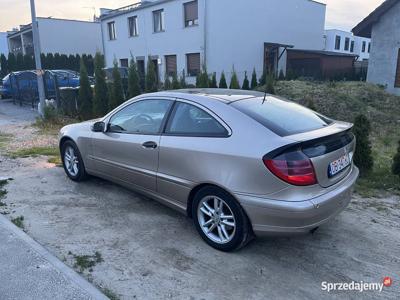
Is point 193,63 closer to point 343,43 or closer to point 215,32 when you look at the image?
point 215,32

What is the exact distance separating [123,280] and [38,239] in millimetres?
1283

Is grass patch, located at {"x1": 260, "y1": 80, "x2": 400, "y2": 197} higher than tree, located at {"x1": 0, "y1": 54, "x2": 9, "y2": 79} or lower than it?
lower

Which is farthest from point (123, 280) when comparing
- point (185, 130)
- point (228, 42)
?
point (228, 42)

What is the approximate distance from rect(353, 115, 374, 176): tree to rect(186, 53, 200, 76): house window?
17.2m

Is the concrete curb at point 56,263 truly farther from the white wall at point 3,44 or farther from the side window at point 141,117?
the white wall at point 3,44

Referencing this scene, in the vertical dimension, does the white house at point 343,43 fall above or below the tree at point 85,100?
above

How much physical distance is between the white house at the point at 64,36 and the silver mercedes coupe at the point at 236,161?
3349cm

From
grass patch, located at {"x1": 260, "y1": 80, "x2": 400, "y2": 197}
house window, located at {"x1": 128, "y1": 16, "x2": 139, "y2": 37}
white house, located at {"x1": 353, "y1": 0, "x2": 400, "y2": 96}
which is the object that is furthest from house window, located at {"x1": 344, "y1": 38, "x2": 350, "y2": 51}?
grass patch, located at {"x1": 260, "y1": 80, "x2": 400, "y2": 197}

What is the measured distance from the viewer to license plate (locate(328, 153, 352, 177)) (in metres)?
3.18

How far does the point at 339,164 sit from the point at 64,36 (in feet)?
124

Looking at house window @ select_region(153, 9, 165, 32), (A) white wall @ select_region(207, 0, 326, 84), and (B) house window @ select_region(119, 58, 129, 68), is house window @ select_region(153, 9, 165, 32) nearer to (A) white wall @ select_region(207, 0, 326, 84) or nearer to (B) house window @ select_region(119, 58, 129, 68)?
(B) house window @ select_region(119, 58, 129, 68)

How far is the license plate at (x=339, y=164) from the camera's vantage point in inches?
125

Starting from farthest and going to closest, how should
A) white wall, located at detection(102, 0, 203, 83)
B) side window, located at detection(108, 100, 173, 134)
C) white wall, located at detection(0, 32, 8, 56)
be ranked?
1. white wall, located at detection(0, 32, 8, 56)
2. white wall, located at detection(102, 0, 203, 83)
3. side window, located at detection(108, 100, 173, 134)

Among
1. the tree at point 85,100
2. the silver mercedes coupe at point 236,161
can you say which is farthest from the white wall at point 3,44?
the silver mercedes coupe at point 236,161
